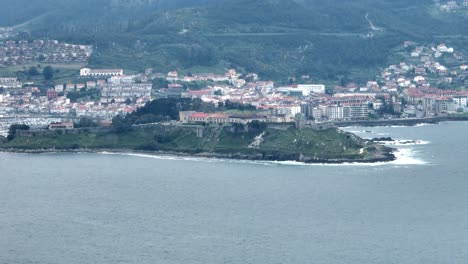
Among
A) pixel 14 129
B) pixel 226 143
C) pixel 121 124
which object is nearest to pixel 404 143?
pixel 226 143

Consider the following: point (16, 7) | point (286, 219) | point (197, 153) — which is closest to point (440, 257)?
point (286, 219)

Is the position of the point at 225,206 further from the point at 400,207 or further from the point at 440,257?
the point at 440,257

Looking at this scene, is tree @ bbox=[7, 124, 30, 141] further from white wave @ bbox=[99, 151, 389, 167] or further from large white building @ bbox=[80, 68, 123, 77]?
large white building @ bbox=[80, 68, 123, 77]

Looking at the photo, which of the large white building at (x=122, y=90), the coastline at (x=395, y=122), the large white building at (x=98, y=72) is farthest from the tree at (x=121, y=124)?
the large white building at (x=98, y=72)

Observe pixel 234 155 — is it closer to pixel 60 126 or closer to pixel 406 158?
pixel 406 158

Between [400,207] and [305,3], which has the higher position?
[305,3]
